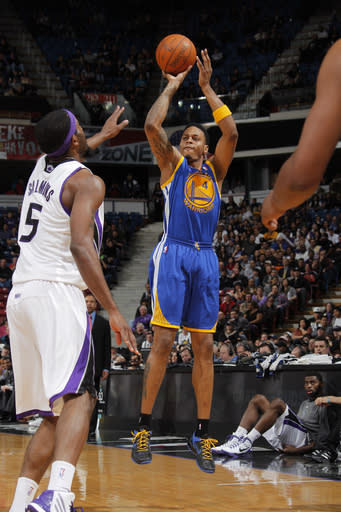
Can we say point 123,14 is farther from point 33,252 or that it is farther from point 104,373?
point 33,252

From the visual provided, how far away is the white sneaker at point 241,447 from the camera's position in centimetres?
744

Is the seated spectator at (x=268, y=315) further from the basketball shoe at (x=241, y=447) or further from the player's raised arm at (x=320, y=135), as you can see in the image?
the player's raised arm at (x=320, y=135)

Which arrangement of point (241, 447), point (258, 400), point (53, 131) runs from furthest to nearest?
point (258, 400) < point (241, 447) < point (53, 131)

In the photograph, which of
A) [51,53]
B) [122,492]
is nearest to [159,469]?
[122,492]

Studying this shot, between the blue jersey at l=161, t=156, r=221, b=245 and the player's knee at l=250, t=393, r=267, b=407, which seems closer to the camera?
the blue jersey at l=161, t=156, r=221, b=245

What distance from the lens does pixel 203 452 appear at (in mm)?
5133

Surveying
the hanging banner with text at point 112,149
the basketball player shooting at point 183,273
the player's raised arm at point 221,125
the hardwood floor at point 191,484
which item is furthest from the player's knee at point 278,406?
the hanging banner with text at point 112,149

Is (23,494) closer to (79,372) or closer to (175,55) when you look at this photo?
(79,372)

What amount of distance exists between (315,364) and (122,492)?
11.6 feet

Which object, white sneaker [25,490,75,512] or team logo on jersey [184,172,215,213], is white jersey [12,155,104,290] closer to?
white sneaker [25,490,75,512]

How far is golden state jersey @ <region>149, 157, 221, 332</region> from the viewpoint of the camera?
526 centimetres

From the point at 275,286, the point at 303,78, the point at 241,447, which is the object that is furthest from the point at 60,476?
the point at 303,78

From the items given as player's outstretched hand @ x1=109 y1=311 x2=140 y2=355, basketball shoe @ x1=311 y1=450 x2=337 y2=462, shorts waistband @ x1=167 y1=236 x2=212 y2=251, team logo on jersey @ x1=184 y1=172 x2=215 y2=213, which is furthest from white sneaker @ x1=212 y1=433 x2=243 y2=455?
player's outstretched hand @ x1=109 y1=311 x2=140 y2=355

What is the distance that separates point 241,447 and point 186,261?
121 inches
